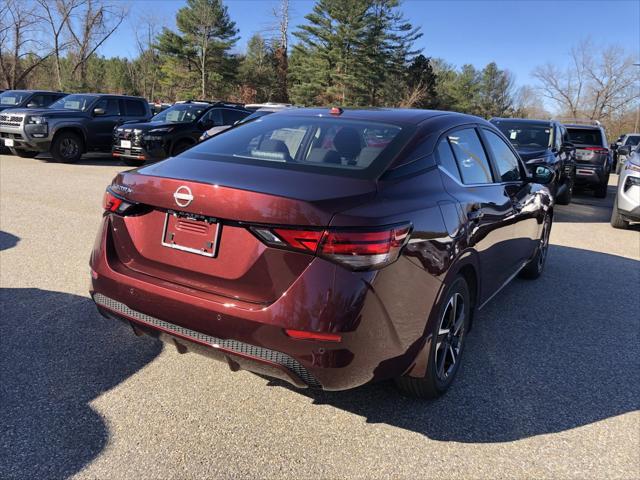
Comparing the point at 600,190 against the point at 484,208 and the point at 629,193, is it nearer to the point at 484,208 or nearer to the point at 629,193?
the point at 629,193

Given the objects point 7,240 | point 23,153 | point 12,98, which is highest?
point 12,98

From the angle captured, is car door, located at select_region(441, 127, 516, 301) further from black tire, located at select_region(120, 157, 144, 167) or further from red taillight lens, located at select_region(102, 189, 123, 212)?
black tire, located at select_region(120, 157, 144, 167)

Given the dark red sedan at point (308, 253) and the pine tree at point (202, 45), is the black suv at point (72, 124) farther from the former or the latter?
the pine tree at point (202, 45)

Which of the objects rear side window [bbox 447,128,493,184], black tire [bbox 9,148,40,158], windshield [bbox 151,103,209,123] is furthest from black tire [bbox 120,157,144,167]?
rear side window [bbox 447,128,493,184]

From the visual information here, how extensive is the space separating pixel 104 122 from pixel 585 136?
1279 cm

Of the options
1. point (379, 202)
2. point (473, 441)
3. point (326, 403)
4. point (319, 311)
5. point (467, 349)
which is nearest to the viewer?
point (319, 311)

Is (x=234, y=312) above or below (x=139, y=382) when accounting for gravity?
above

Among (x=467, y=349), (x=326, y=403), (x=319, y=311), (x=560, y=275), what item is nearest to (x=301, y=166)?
(x=319, y=311)

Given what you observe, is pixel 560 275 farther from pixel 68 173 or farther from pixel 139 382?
pixel 68 173

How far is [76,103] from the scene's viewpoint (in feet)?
47.8

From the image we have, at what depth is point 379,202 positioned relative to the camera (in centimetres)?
250

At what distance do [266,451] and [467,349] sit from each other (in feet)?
6.10

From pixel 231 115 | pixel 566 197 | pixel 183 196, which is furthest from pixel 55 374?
pixel 231 115

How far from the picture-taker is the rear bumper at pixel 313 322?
2318 mm
